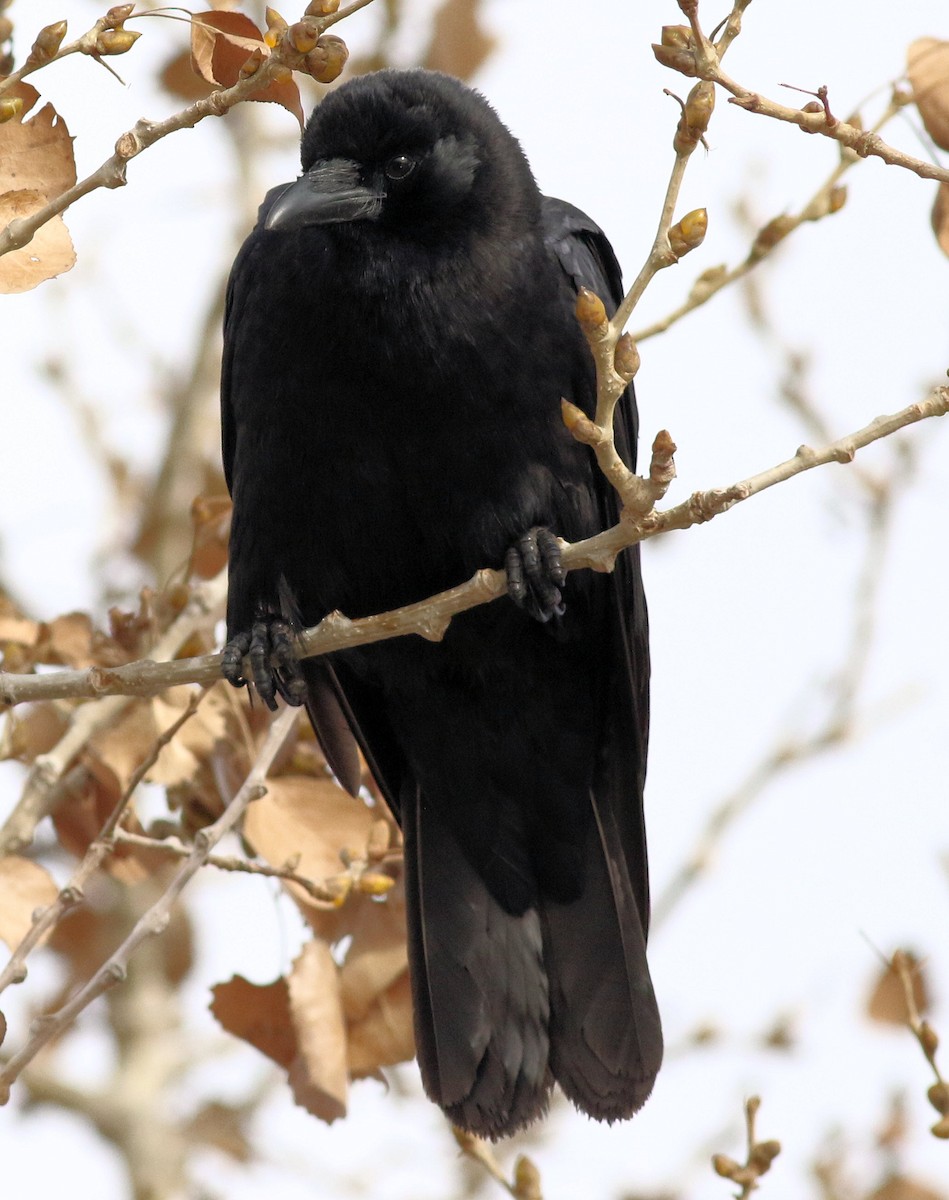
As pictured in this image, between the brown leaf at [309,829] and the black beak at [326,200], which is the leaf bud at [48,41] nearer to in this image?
the black beak at [326,200]

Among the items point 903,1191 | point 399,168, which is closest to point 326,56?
point 399,168

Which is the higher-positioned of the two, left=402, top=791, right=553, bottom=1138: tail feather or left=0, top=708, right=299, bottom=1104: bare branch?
left=0, top=708, right=299, bottom=1104: bare branch

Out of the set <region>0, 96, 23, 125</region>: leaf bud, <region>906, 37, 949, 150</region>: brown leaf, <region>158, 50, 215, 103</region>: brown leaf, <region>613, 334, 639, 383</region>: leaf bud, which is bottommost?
<region>158, 50, 215, 103</region>: brown leaf

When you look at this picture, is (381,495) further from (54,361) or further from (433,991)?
(54,361)

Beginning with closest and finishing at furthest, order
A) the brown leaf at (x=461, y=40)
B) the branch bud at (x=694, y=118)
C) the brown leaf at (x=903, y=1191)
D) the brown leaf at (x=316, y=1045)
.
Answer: the branch bud at (x=694, y=118)
the brown leaf at (x=316, y=1045)
the brown leaf at (x=903, y=1191)
the brown leaf at (x=461, y=40)

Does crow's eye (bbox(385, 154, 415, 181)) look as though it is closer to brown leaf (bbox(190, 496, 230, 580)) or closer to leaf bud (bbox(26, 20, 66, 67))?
brown leaf (bbox(190, 496, 230, 580))

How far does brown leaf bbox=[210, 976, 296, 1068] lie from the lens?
11.7 feet

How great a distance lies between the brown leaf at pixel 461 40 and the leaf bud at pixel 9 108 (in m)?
3.13

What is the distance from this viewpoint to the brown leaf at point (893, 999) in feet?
12.7

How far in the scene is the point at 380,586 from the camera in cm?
388

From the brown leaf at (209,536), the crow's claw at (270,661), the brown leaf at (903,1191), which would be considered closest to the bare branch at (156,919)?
the crow's claw at (270,661)

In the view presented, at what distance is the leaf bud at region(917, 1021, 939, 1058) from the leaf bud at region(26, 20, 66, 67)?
2437mm

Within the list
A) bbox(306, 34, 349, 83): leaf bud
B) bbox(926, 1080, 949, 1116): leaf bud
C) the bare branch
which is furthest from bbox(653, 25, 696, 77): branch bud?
bbox(926, 1080, 949, 1116): leaf bud

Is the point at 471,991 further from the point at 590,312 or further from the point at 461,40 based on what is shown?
the point at 461,40
